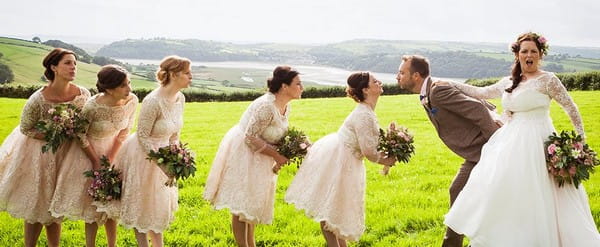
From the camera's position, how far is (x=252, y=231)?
7.15 metres

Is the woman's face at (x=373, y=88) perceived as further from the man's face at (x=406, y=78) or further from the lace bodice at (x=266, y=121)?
the lace bodice at (x=266, y=121)

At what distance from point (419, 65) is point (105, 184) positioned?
433 cm

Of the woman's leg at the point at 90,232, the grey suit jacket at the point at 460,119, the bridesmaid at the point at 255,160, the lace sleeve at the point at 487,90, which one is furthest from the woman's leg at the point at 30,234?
the lace sleeve at the point at 487,90

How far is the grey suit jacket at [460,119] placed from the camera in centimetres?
642

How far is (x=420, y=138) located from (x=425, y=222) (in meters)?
9.41

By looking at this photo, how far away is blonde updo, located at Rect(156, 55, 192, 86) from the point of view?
6.18 metres

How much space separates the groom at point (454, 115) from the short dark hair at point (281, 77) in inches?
60.5

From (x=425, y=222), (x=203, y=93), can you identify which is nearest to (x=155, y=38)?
(x=203, y=93)

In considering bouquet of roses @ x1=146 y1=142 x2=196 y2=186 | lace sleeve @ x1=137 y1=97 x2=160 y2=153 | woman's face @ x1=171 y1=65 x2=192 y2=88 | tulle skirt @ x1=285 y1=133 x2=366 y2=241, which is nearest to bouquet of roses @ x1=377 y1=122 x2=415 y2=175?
tulle skirt @ x1=285 y1=133 x2=366 y2=241

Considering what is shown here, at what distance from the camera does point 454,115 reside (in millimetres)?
6633

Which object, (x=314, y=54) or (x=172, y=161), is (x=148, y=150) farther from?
(x=314, y=54)

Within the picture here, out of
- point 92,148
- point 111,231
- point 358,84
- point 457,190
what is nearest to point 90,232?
point 111,231

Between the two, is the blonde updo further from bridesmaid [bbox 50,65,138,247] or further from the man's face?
the man's face

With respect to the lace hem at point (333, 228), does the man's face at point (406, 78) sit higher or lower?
higher
